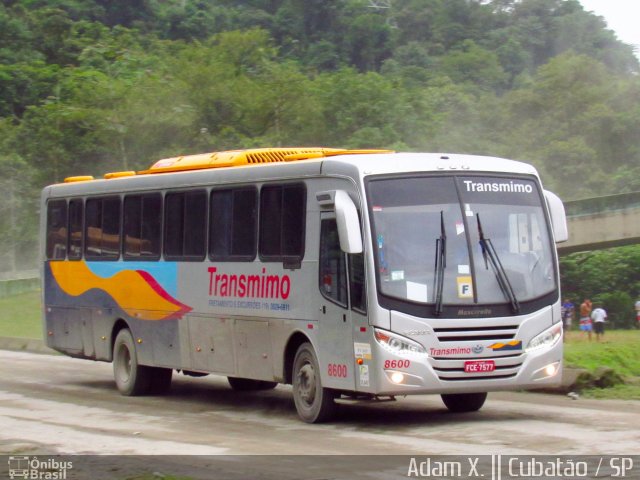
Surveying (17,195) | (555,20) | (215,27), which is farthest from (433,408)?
(555,20)

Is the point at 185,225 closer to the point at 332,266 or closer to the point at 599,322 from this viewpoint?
the point at 332,266

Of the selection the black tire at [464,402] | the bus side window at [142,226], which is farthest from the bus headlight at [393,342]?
the bus side window at [142,226]

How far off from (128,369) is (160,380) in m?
0.51

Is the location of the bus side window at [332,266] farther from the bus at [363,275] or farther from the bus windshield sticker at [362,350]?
the bus windshield sticker at [362,350]

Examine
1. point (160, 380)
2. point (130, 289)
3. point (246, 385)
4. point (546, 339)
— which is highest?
point (130, 289)

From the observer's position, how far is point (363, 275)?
40.6ft

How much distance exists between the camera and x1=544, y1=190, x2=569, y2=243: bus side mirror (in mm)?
13453

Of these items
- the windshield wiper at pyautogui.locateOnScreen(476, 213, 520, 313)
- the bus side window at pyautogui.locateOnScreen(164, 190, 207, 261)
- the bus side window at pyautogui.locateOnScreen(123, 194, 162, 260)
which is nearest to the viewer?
the windshield wiper at pyautogui.locateOnScreen(476, 213, 520, 313)

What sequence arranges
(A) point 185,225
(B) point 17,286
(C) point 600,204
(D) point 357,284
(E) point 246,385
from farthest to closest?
(B) point 17,286 → (C) point 600,204 → (E) point 246,385 → (A) point 185,225 → (D) point 357,284

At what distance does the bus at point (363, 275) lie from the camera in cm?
1227

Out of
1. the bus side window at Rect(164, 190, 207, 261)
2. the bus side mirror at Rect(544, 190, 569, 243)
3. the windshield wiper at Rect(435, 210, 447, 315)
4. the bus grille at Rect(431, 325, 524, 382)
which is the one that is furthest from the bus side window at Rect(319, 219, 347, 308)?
the bus side window at Rect(164, 190, 207, 261)

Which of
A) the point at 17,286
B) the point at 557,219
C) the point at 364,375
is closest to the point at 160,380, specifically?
the point at 364,375

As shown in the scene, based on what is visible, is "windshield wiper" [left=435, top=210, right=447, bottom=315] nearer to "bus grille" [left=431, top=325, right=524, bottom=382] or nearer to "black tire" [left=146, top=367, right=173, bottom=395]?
"bus grille" [left=431, top=325, right=524, bottom=382]

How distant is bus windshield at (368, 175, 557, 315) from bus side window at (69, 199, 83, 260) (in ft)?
25.8
